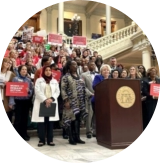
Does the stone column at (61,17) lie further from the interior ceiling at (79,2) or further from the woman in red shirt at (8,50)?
the woman in red shirt at (8,50)

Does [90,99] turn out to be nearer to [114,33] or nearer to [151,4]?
[114,33]

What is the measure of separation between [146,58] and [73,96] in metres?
0.52

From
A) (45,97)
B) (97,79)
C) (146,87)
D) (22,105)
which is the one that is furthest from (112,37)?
(22,105)

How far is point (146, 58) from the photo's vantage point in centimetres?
131

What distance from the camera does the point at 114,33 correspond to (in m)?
1.46

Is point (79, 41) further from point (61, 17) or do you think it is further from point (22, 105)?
point (22, 105)

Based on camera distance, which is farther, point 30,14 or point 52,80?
point 52,80

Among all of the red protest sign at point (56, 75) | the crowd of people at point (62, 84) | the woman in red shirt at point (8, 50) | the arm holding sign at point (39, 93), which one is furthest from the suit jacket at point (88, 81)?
the woman in red shirt at point (8, 50)

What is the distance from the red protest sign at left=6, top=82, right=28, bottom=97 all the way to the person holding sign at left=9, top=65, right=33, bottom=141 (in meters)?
0.03

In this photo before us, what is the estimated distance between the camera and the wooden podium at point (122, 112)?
44.4 inches

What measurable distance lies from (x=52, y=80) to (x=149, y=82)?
0.54 meters

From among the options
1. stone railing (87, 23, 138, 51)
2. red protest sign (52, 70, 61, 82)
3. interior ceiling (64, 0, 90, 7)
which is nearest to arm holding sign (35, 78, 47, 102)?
red protest sign (52, 70, 61, 82)

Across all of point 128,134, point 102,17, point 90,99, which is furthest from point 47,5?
point 128,134

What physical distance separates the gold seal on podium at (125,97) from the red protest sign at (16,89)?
0.43 meters
